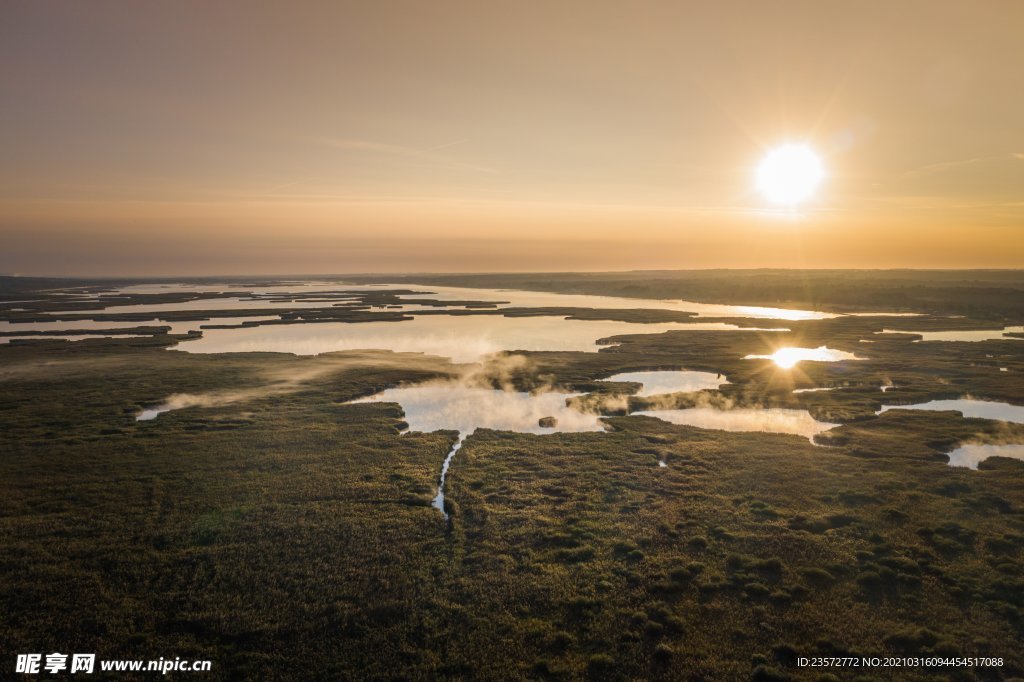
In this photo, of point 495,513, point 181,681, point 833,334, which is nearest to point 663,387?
point 495,513

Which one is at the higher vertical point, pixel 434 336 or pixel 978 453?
pixel 434 336

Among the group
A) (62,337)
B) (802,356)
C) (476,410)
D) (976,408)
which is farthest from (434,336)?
(976,408)

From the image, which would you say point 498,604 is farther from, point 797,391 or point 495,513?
point 797,391

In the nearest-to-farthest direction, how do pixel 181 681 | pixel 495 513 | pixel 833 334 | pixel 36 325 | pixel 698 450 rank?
pixel 181 681 < pixel 495 513 < pixel 698 450 < pixel 833 334 < pixel 36 325

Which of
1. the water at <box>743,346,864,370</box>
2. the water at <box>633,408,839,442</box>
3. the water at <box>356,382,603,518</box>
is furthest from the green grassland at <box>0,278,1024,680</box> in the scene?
the water at <box>743,346,864,370</box>

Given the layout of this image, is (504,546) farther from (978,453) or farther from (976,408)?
(976,408)

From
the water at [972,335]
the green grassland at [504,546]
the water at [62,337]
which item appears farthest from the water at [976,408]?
the water at [62,337]
